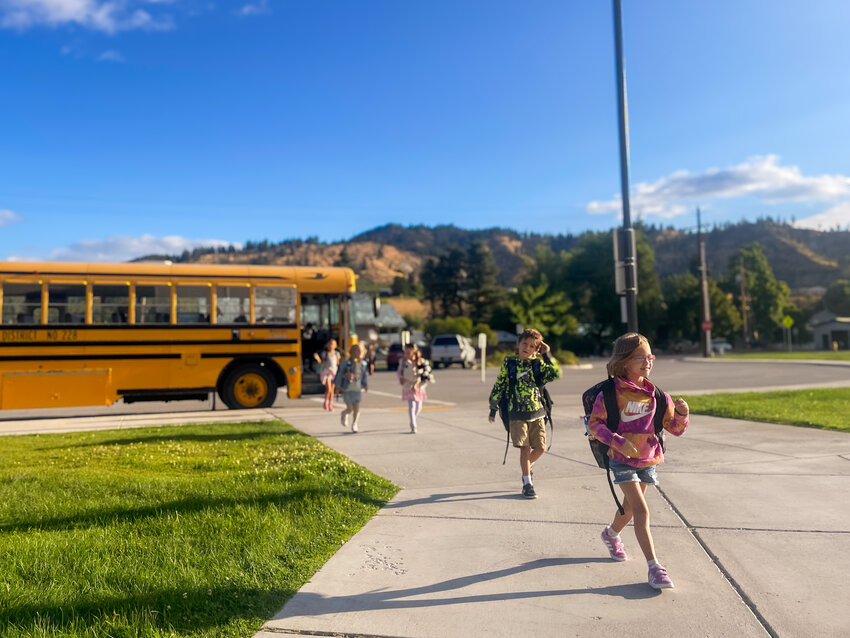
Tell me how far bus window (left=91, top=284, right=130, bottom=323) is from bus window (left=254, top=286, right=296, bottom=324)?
2.61m

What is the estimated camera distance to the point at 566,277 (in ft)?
277

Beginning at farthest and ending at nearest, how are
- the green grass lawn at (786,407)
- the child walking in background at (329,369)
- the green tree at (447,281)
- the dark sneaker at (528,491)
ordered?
the green tree at (447,281)
the child walking in background at (329,369)
the green grass lawn at (786,407)
the dark sneaker at (528,491)

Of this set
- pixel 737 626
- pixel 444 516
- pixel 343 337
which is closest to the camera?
pixel 737 626

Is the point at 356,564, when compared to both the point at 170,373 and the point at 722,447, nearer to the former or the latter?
the point at 722,447

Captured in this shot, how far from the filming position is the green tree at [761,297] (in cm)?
9594

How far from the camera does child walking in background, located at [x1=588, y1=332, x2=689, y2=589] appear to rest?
3959mm

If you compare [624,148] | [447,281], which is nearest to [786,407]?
[624,148]

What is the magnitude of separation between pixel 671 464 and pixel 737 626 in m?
4.22

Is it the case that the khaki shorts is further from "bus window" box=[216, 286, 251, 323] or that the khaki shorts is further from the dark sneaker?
"bus window" box=[216, 286, 251, 323]

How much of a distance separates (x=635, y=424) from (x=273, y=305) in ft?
39.1

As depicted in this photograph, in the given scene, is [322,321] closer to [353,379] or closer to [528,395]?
[353,379]

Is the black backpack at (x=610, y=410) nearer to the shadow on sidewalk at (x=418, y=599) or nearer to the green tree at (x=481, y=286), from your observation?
the shadow on sidewalk at (x=418, y=599)

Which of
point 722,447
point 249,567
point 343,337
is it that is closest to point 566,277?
point 343,337

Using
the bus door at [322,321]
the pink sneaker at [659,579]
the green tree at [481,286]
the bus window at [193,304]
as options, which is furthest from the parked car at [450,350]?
the green tree at [481,286]
